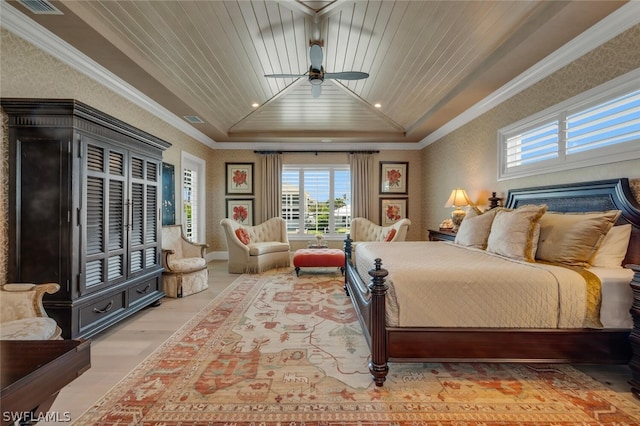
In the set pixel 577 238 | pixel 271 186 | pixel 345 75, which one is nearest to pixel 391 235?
pixel 271 186

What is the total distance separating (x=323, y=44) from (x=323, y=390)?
3651 millimetres

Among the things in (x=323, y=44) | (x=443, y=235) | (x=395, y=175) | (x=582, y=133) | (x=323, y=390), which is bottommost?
(x=323, y=390)

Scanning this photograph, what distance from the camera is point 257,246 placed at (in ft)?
18.2

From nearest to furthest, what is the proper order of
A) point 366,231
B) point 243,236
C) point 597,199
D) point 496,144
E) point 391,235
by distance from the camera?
point 597,199
point 496,144
point 391,235
point 243,236
point 366,231

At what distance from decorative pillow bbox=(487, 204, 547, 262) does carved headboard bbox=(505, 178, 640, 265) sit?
39cm

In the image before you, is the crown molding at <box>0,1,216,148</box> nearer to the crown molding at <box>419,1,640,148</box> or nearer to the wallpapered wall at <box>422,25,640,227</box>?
the crown molding at <box>419,1,640,148</box>

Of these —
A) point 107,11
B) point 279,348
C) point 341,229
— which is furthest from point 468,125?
point 107,11

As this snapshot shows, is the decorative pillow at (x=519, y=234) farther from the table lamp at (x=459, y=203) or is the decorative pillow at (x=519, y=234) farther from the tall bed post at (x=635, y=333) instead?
the table lamp at (x=459, y=203)

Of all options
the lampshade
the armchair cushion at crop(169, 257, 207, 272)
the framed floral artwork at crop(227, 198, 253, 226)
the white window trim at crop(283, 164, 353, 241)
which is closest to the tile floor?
the armchair cushion at crop(169, 257, 207, 272)

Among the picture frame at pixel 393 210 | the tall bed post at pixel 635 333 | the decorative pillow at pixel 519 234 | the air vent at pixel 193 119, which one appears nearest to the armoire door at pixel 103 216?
the air vent at pixel 193 119

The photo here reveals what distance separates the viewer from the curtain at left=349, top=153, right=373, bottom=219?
264 inches

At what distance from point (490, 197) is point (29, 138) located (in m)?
5.07

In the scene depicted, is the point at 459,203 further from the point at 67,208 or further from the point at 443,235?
the point at 67,208

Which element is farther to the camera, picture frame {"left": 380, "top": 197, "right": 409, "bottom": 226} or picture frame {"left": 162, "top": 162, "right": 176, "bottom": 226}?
picture frame {"left": 380, "top": 197, "right": 409, "bottom": 226}
